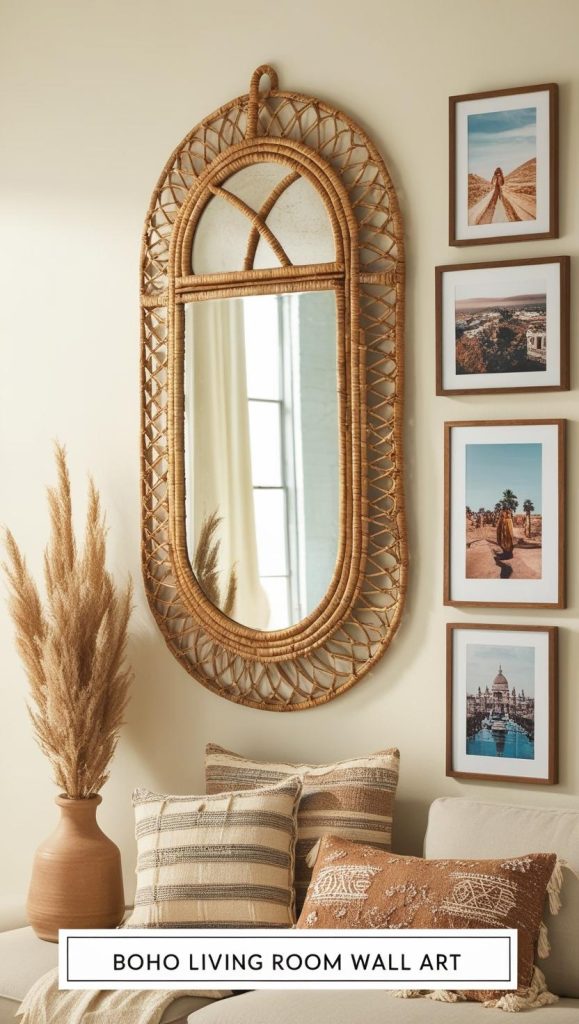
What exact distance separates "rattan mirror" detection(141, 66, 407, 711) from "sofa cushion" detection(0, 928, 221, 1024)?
74cm

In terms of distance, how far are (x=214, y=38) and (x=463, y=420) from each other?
3.96 feet

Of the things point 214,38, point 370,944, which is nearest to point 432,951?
point 370,944

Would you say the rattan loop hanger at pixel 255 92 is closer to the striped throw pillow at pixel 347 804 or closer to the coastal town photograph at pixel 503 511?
the coastal town photograph at pixel 503 511

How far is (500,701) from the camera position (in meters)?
2.80

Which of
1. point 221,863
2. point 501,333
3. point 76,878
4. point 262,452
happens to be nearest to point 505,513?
point 501,333

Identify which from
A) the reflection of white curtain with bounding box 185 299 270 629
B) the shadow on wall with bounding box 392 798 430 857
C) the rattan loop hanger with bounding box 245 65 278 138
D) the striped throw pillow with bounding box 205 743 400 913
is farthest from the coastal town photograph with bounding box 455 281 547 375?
the shadow on wall with bounding box 392 798 430 857

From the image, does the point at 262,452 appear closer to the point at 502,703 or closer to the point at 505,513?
the point at 505,513

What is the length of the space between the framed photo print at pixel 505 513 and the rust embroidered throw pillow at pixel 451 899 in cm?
62

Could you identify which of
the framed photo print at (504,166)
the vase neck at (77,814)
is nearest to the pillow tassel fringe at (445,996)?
the vase neck at (77,814)

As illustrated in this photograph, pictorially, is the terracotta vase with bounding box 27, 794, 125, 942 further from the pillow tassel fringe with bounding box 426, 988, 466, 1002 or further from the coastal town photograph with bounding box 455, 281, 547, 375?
the coastal town photograph with bounding box 455, 281, 547, 375

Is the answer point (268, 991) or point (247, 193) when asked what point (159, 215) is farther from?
point (268, 991)

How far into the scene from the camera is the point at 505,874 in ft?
7.82

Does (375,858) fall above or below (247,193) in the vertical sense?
below

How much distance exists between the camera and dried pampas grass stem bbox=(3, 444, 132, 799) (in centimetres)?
306
